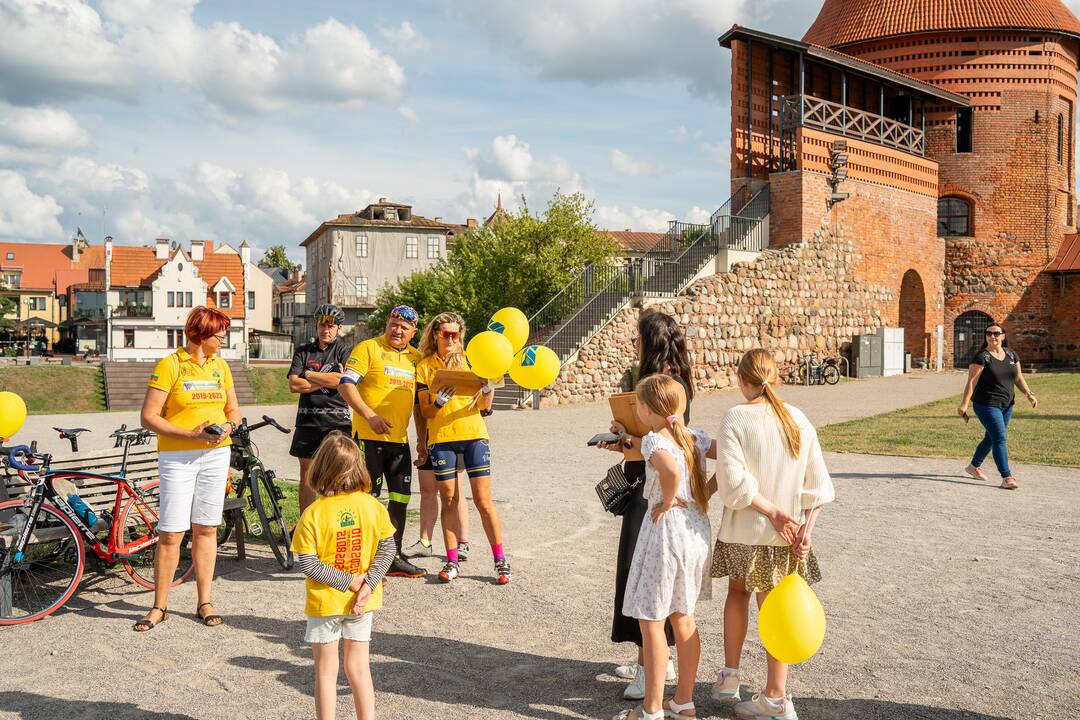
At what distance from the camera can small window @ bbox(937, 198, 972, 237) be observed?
118ft

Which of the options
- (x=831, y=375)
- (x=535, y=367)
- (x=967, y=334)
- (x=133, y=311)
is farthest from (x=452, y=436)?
(x=133, y=311)

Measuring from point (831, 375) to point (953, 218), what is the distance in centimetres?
1195

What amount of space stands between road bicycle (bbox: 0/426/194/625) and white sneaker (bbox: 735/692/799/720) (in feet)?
13.1

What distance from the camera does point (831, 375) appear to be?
28.6 metres

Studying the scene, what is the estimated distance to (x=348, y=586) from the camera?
3.84m

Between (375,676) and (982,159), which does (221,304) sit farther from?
(375,676)

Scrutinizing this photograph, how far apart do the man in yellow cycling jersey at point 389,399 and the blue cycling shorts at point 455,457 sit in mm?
234

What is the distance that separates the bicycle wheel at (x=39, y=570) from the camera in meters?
5.59

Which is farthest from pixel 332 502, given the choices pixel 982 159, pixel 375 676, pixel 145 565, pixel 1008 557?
pixel 982 159

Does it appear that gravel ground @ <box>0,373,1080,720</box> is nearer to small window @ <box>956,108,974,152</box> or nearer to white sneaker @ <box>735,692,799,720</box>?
white sneaker @ <box>735,692,799,720</box>

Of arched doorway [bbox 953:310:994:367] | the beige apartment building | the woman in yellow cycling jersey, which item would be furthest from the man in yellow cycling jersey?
the beige apartment building

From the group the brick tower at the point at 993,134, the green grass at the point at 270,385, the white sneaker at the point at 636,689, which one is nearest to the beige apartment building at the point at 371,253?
the green grass at the point at 270,385

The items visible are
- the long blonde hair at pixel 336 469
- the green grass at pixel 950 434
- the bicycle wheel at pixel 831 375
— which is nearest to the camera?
the long blonde hair at pixel 336 469

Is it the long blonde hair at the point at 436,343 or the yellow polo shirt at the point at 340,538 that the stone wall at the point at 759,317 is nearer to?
the long blonde hair at the point at 436,343
